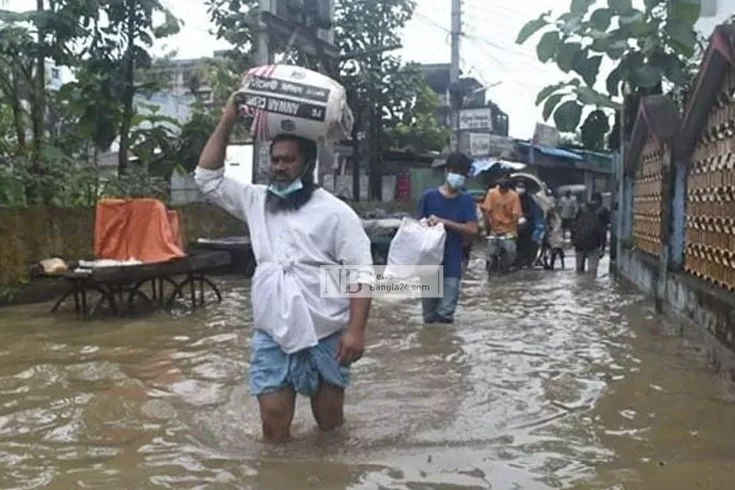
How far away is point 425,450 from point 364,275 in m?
1.12

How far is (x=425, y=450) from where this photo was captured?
4504 millimetres

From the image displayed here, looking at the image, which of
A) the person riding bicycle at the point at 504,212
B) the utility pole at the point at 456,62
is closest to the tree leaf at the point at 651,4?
the person riding bicycle at the point at 504,212

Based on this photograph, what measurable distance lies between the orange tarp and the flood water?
977 mm

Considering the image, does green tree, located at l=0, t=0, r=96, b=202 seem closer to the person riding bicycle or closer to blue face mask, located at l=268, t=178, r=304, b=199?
the person riding bicycle

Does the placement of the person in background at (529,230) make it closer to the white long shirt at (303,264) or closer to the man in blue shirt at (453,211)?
the man in blue shirt at (453,211)

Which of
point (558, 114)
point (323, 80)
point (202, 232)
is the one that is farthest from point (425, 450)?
point (202, 232)

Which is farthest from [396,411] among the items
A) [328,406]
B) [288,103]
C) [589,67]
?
[589,67]

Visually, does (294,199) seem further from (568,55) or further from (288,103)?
(568,55)

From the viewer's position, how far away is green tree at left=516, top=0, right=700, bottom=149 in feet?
30.0

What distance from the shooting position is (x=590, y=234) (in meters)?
14.0

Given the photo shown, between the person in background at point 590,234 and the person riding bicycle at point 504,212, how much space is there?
1.13 metres

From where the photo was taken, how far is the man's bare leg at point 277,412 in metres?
4.08

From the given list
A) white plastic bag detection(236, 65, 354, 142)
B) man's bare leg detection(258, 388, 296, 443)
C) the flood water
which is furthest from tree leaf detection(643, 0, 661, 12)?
man's bare leg detection(258, 388, 296, 443)

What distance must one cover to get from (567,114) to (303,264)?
20.2ft
